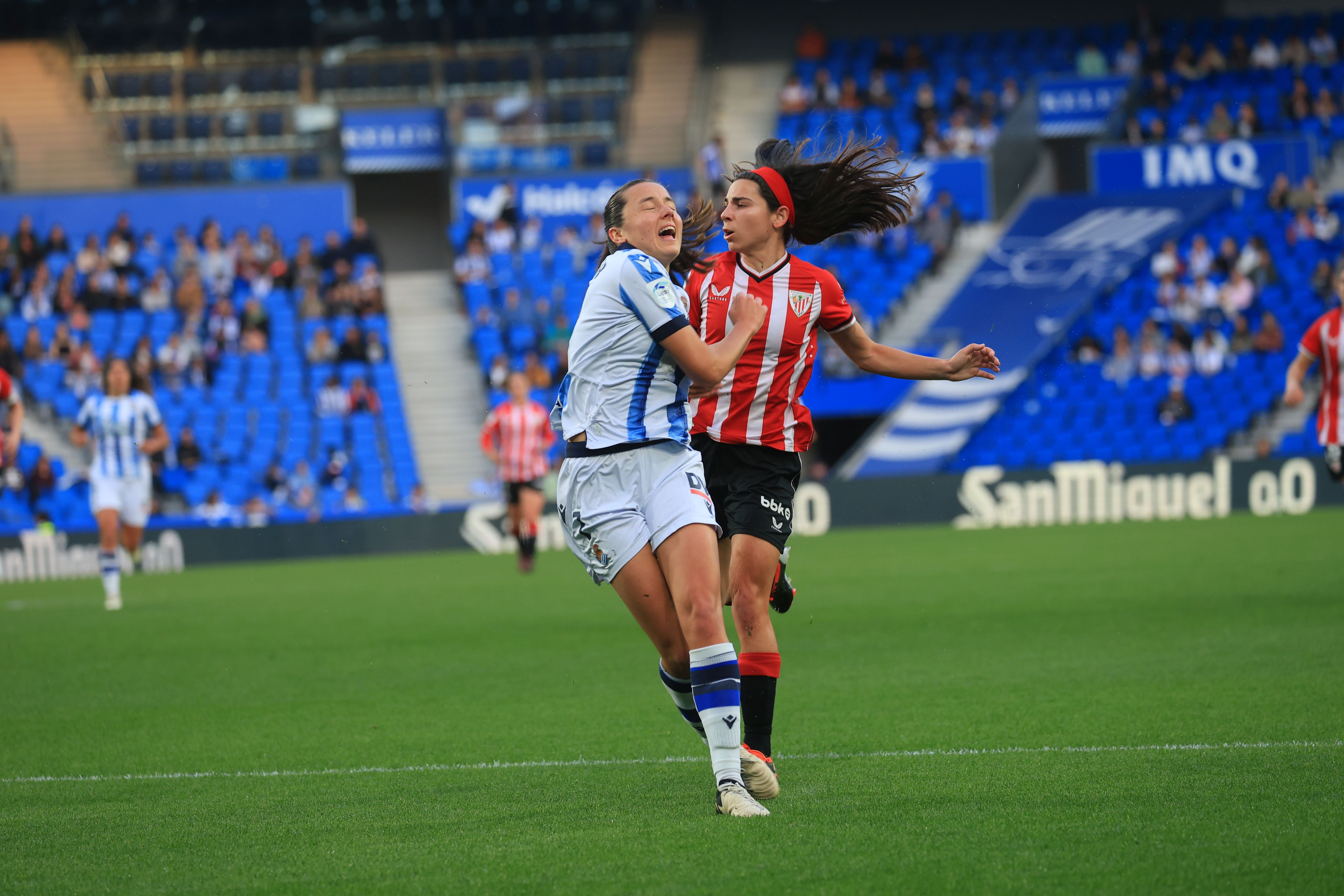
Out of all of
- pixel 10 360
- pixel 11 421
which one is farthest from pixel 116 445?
pixel 10 360

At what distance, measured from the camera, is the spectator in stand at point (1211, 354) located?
26.3m

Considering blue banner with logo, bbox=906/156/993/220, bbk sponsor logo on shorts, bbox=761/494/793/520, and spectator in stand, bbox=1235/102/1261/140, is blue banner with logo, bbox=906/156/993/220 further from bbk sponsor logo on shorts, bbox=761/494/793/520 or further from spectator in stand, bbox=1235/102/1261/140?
bbk sponsor logo on shorts, bbox=761/494/793/520

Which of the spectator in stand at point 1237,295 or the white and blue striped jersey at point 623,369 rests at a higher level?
the white and blue striped jersey at point 623,369

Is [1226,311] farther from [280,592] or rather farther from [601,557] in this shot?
[601,557]

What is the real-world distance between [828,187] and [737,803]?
2.51 meters

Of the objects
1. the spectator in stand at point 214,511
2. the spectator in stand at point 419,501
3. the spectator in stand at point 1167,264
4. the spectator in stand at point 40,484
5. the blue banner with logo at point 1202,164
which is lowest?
the spectator in stand at point 419,501

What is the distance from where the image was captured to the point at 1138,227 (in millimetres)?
29219

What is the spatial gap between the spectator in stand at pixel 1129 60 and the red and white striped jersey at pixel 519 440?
20822 millimetres

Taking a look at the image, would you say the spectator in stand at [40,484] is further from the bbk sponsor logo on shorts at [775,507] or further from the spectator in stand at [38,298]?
the bbk sponsor logo on shorts at [775,507]

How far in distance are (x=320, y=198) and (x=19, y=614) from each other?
17.1 meters

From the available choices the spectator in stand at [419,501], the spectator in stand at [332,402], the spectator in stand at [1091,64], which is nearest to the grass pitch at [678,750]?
the spectator in stand at [419,501]

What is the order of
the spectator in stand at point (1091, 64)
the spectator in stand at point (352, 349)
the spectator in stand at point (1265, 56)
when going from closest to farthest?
1. the spectator in stand at point (352, 349)
2. the spectator in stand at point (1265, 56)
3. the spectator in stand at point (1091, 64)

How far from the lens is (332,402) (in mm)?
25500

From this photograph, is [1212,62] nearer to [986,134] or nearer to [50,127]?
[986,134]
